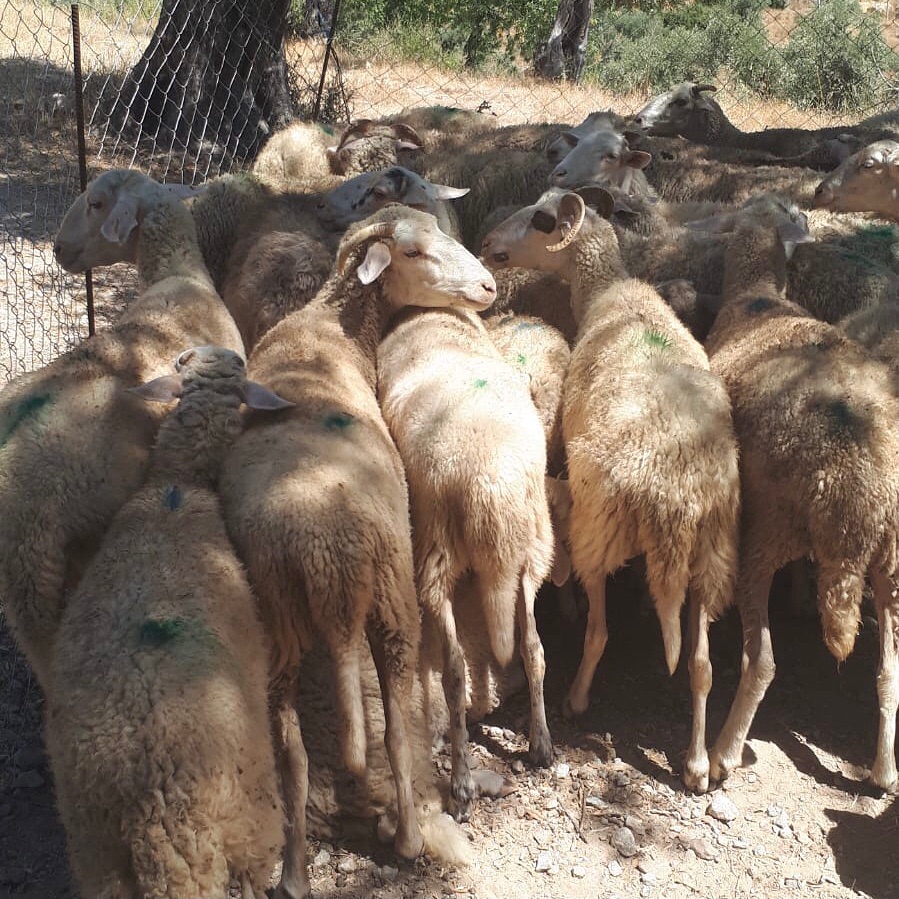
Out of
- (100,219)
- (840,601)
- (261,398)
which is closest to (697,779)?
(840,601)

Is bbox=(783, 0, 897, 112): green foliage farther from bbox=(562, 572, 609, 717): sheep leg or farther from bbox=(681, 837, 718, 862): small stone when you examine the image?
bbox=(681, 837, 718, 862): small stone

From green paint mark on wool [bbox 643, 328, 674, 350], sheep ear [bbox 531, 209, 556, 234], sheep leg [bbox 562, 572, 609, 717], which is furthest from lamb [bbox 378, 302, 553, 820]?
sheep ear [bbox 531, 209, 556, 234]

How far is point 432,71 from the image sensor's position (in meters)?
13.2

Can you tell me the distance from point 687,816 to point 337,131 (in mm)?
5353

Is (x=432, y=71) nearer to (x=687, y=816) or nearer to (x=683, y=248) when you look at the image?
(x=683, y=248)

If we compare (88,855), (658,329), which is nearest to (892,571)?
(658,329)

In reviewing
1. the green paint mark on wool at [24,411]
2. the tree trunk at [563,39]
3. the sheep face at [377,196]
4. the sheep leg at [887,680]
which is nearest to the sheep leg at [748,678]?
the sheep leg at [887,680]

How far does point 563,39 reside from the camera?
18.2 metres

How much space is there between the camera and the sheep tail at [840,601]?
3.57 m

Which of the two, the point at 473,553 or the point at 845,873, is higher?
the point at 473,553

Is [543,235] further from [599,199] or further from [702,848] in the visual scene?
[702,848]

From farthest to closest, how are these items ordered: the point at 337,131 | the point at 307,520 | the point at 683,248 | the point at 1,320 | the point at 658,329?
the point at 337,131, the point at 1,320, the point at 683,248, the point at 658,329, the point at 307,520

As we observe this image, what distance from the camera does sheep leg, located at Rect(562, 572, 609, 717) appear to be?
3.91 m

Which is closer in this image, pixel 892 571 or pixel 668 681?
pixel 892 571
